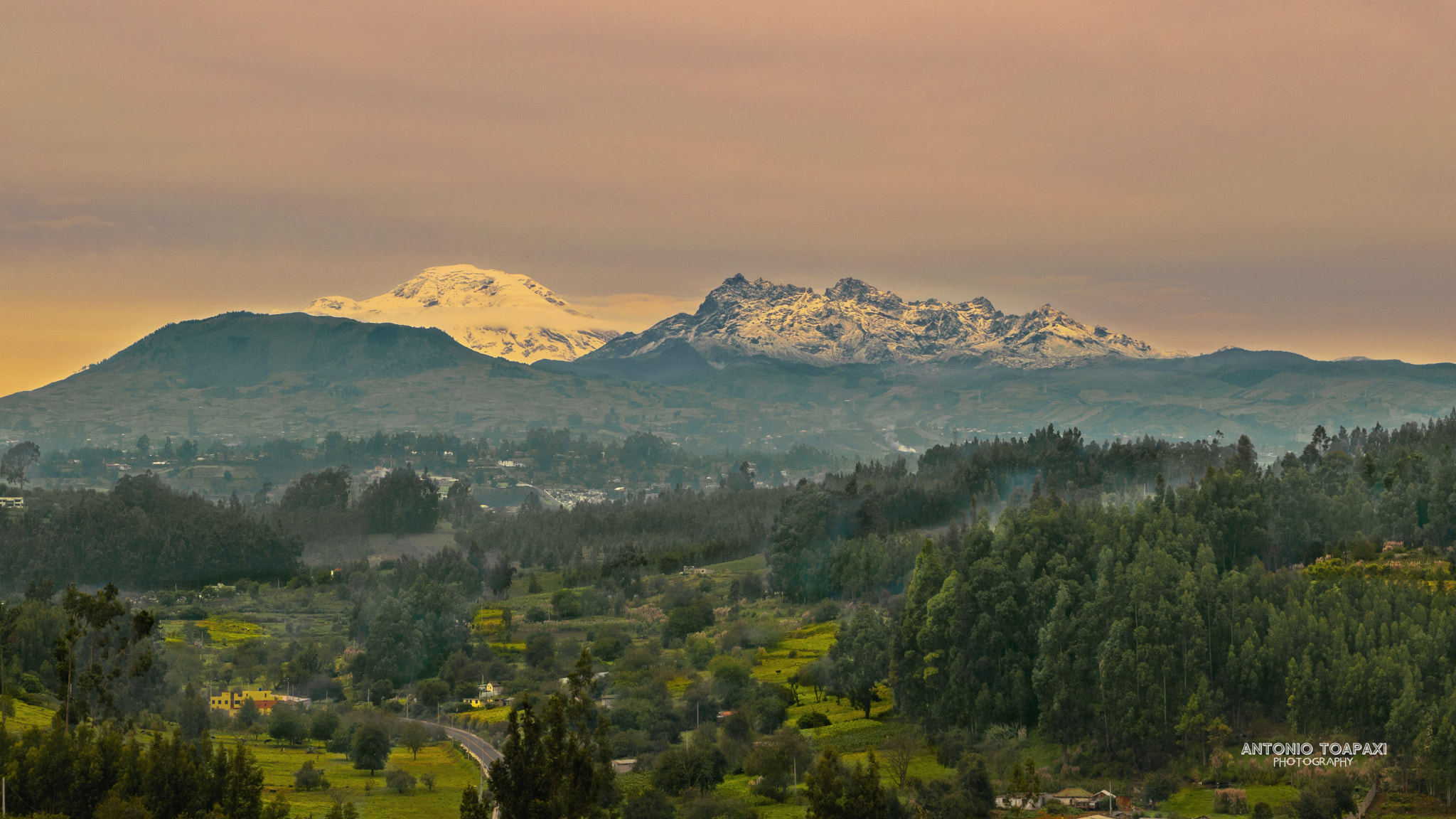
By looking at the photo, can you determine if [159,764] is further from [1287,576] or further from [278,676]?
[1287,576]

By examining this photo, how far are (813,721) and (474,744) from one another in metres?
25.6

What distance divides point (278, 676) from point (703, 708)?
48009 mm

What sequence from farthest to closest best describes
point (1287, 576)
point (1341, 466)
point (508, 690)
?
point (1341, 466), point (508, 690), point (1287, 576)

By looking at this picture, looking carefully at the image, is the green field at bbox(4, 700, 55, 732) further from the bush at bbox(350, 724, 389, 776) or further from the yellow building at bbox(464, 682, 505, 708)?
the yellow building at bbox(464, 682, 505, 708)

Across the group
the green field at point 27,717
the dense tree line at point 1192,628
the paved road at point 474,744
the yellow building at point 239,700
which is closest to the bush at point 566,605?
the yellow building at point 239,700

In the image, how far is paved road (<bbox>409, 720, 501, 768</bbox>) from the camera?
98062 millimetres

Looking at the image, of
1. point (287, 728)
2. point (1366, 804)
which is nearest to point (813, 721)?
point (1366, 804)

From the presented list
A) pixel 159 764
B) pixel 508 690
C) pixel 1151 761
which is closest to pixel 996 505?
pixel 508 690

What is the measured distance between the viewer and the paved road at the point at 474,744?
322 feet

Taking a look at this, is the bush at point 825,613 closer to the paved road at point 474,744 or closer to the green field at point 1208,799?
the paved road at point 474,744

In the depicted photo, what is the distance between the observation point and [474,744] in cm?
10594

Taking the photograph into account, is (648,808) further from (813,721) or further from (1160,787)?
(1160,787)

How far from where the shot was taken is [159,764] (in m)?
70.6

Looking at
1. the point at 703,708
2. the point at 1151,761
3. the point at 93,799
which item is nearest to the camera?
the point at 93,799
